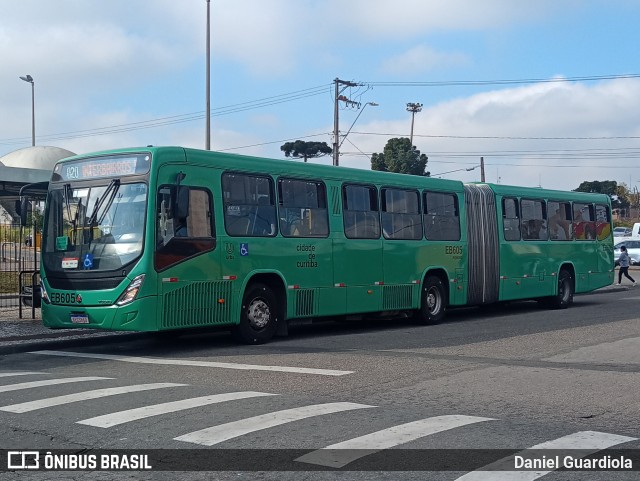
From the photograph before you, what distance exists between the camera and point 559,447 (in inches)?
289

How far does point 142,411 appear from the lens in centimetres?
866

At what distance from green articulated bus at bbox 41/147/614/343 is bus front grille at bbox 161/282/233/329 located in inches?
0.8

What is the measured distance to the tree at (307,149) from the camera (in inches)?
2662

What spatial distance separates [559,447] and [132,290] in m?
8.06

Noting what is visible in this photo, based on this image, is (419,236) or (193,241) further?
(419,236)

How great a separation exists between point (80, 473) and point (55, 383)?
421 cm

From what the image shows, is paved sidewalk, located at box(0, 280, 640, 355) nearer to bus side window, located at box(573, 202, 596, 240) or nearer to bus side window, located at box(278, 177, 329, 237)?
bus side window, located at box(278, 177, 329, 237)

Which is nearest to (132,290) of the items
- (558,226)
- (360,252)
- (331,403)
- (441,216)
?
(331,403)

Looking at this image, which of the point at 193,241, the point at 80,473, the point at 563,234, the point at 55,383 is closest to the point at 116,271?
the point at 193,241

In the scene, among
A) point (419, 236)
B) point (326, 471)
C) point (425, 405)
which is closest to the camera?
point (326, 471)

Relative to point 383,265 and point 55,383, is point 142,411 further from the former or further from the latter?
point 383,265

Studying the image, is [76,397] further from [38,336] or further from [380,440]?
[38,336]

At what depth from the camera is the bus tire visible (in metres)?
25.0

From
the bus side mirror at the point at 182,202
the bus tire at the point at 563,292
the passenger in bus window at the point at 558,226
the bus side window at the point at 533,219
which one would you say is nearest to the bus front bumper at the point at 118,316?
the bus side mirror at the point at 182,202
